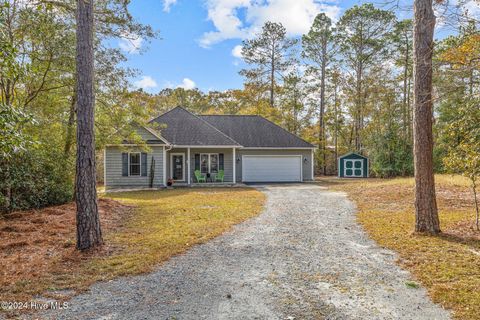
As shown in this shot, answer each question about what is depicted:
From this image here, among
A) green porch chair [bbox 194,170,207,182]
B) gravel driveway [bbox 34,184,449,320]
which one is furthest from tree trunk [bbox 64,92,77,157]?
green porch chair [bbox 194,170,207,182]

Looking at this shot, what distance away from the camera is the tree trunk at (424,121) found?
614cm

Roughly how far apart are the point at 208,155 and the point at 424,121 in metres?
14.9

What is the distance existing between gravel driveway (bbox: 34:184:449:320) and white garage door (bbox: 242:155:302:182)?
15.0m

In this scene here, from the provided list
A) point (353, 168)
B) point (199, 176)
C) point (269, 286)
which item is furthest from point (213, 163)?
point (269, 286)

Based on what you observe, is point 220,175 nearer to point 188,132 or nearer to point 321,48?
point 188,132

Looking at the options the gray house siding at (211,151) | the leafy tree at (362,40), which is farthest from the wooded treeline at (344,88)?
the gray house siding at (211,151)

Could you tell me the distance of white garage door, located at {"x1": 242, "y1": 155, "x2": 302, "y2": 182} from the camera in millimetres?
21281

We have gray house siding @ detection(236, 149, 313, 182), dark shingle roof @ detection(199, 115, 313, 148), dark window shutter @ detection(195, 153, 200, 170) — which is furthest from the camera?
dark shingle roof @ detection(199, 115, 313, 148)

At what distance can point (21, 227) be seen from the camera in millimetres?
7141

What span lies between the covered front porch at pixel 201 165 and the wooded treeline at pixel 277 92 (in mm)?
3664

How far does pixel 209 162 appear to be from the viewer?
20062 mm

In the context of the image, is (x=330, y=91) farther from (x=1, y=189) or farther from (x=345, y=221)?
(x=1, y=189)

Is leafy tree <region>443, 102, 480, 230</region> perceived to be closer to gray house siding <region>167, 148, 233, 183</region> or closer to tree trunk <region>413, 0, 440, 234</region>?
tree trunk <region>413, 0, 440, 234</region>

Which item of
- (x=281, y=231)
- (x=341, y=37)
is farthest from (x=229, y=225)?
(x=341, y=37)
